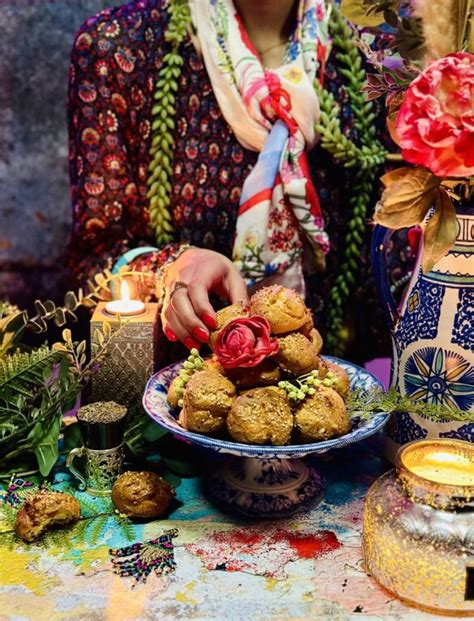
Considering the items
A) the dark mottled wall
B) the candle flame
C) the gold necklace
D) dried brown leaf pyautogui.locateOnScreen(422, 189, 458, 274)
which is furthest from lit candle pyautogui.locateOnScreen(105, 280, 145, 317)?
the dark mottled wall

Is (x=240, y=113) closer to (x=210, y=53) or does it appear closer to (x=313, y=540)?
(x=210, y=53)

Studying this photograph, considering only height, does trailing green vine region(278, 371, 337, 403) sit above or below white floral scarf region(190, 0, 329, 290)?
below

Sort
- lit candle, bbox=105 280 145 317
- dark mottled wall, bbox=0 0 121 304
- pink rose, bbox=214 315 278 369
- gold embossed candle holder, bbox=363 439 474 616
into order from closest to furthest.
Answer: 1. gold embossed candle holder, bbox=363 439 474 616
2. pink rose, bbox=214 315 278 369
3. lit candle, bbox=105 280 145 317
4. dark mottled wall, bbox=0 0 121 304

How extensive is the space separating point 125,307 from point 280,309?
0.27m

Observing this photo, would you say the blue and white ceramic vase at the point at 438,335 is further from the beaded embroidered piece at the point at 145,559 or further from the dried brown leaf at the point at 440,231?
the beaded embroidered piece at the point at 145,559

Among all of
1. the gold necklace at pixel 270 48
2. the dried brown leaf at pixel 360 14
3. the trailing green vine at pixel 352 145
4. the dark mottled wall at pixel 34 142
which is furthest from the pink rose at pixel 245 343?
the dark mottled wall at pixel 34 142

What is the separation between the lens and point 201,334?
97cm

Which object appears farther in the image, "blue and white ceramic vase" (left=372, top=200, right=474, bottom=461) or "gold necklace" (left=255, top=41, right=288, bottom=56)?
"gold necklace" (left=255, top=41, right=288, bottom=56)

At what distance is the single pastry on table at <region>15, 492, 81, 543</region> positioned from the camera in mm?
867

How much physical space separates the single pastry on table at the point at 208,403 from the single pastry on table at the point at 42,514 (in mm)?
163

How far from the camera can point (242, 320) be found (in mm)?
860

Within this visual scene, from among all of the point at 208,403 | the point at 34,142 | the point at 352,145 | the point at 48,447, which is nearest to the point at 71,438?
the point at 48,447

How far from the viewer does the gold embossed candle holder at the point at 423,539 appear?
0.74 m

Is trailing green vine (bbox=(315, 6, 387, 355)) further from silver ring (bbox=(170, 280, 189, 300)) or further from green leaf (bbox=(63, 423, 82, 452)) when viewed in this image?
green leaf (bbox=(63, 423, 82, 452))
